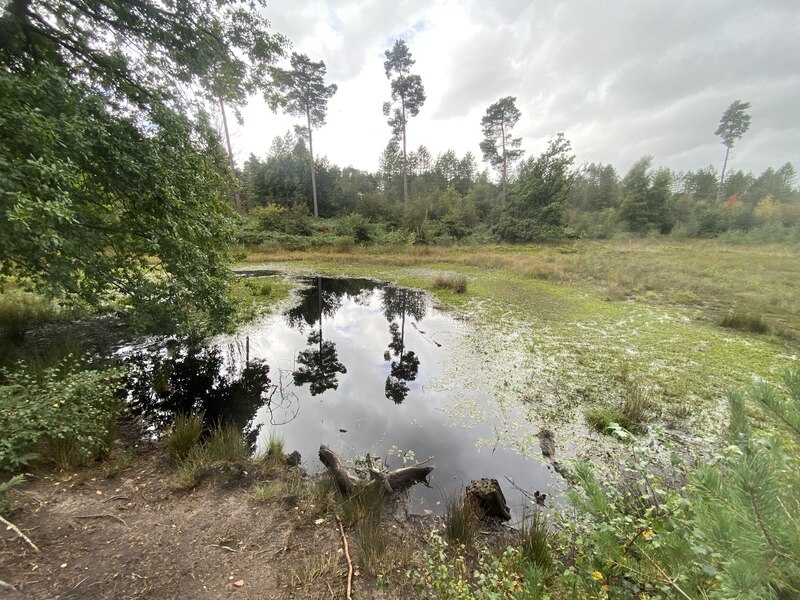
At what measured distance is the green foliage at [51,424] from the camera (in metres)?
2.69

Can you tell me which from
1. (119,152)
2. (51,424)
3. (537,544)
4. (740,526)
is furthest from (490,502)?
(119,152)

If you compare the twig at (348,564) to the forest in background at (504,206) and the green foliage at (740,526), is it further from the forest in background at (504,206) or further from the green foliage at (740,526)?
the forest in background at (504,206)

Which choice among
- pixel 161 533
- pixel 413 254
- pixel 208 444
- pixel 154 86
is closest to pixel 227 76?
pixel 154 86

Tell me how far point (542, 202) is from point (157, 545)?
31.4 meters

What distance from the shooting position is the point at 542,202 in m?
28.0

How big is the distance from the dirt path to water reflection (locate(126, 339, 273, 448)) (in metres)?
1.22

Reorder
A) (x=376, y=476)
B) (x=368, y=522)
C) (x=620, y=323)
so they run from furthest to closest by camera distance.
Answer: (x=620, y=323) < (x=376, y=476) < (x=368, y=522)

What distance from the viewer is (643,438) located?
13.4 ft

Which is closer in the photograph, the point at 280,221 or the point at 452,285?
the point at 452,285

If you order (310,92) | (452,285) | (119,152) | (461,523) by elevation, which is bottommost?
(461,523)

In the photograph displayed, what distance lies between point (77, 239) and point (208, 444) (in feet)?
9.08

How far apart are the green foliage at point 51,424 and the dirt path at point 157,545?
268 millimetres

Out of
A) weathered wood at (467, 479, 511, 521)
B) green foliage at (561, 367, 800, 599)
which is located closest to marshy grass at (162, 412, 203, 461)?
weathered wood at (467, 479, 511, 521)

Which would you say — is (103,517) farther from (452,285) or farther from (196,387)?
(452,285)
